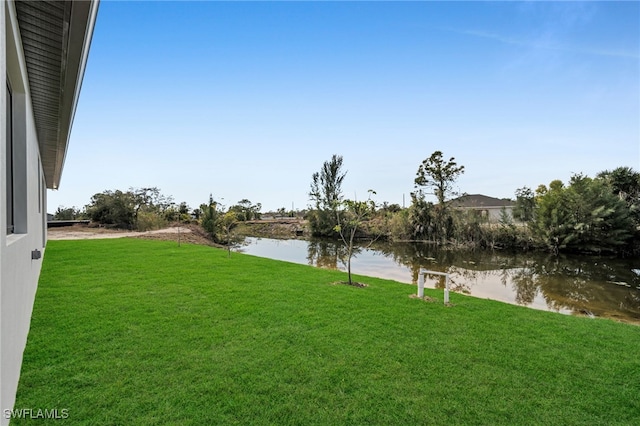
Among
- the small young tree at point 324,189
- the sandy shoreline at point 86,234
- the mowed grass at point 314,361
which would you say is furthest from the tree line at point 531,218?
the sandy shoreline at point 86,234

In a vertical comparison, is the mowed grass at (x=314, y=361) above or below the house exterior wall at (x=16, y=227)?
below

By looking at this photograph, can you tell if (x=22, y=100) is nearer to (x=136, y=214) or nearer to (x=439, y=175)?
(x=439, y=175)

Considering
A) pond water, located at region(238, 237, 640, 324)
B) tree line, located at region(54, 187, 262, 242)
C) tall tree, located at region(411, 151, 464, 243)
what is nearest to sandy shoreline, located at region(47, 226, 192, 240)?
tree line, located at region(54, 187, 262, 242)

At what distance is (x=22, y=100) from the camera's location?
2.99 metres

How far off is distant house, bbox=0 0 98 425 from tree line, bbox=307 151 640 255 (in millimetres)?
8611

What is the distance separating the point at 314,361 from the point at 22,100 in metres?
3.88

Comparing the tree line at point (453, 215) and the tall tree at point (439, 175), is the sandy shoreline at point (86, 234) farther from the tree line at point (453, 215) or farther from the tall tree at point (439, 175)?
the tall tree at point (439, 175)

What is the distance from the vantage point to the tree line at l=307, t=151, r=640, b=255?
598 inches

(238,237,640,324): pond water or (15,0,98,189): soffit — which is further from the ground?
(15,0,98,189): soffit

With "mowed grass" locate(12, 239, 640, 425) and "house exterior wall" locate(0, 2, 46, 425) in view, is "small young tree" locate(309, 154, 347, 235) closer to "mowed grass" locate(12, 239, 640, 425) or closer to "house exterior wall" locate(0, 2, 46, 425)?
"mowed grass" locate(12, 239, 640, 425)

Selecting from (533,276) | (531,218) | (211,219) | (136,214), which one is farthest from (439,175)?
(136,214)


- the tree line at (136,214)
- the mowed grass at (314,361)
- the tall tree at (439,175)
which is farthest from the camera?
the tree line at (136,214)

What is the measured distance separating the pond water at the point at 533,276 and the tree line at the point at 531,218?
4.46 ft

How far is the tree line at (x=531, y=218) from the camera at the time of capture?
1520 cm
